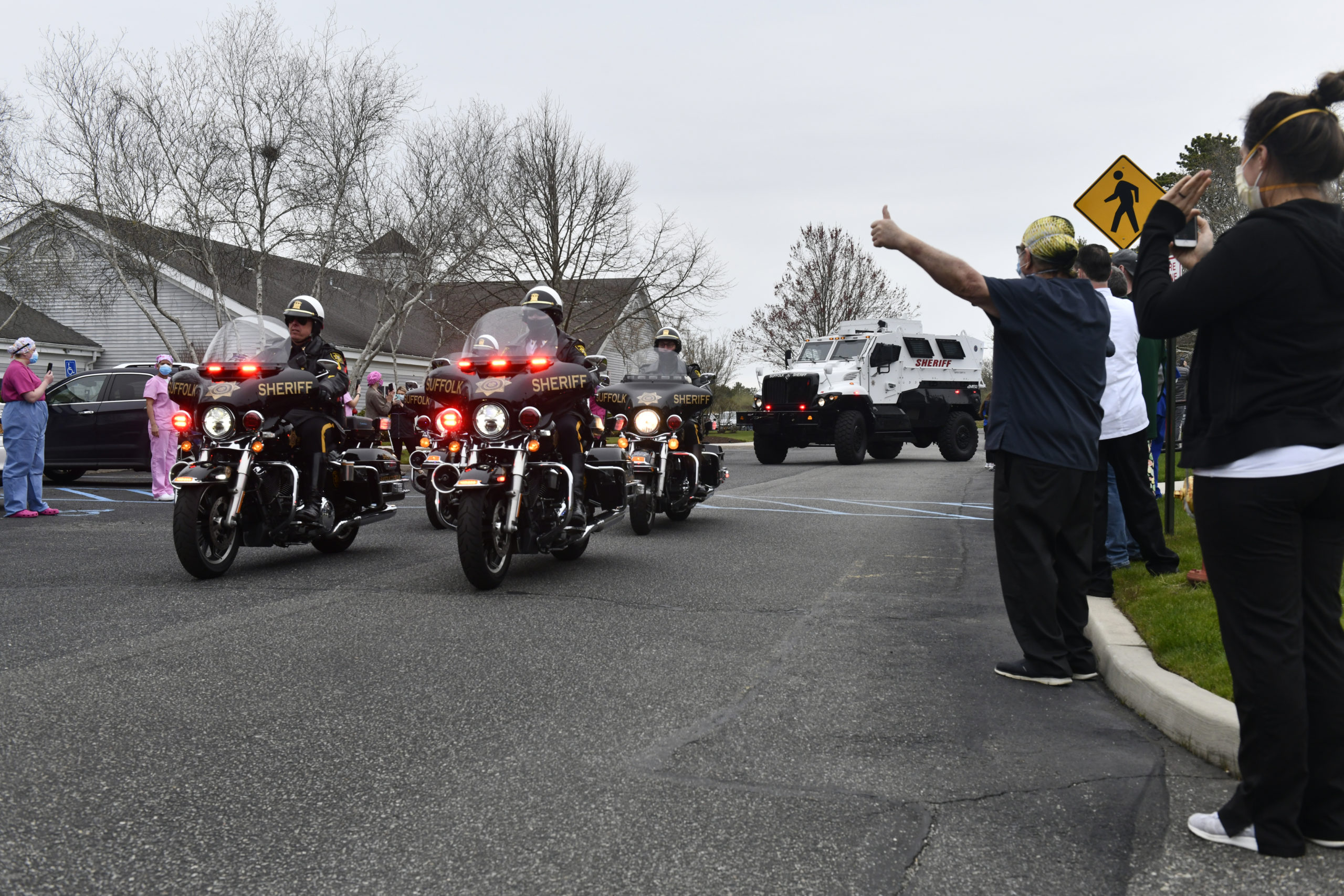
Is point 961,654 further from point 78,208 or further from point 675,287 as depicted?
point 675,287

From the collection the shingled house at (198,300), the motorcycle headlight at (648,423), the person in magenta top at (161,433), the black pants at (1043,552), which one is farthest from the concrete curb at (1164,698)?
the shingled house at (198,300)

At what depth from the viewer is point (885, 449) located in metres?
25.6

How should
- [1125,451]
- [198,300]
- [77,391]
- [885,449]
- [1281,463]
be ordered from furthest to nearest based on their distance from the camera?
[198,300]
[885,449]
[77,391]
[1125,451]
[1281,463]

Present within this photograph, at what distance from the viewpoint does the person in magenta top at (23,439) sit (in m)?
11.5

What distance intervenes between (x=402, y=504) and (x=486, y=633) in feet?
27.6

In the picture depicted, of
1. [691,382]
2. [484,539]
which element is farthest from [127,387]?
[484,539]

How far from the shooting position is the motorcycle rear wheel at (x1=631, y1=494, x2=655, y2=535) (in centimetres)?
1008

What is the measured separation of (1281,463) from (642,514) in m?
7.62

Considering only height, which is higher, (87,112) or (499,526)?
(87,112)

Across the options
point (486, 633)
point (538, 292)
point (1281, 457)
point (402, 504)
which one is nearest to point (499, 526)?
point (486, 633)

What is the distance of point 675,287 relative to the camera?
3878 centimetres

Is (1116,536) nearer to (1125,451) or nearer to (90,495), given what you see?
(1125,451)

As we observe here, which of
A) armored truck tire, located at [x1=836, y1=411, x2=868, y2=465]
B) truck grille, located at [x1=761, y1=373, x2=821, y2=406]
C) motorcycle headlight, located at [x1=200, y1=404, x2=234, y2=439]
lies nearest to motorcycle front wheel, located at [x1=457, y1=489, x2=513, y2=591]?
motorcycle headlight, located at [x1=200, y1=404, x2=234, y2=439]

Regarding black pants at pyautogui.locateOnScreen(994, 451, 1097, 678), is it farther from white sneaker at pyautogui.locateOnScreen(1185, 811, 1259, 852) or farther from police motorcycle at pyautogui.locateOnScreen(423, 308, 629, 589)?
police motorcycle at pyautogui.locateOnScreen(423, 308, 629, 589)
